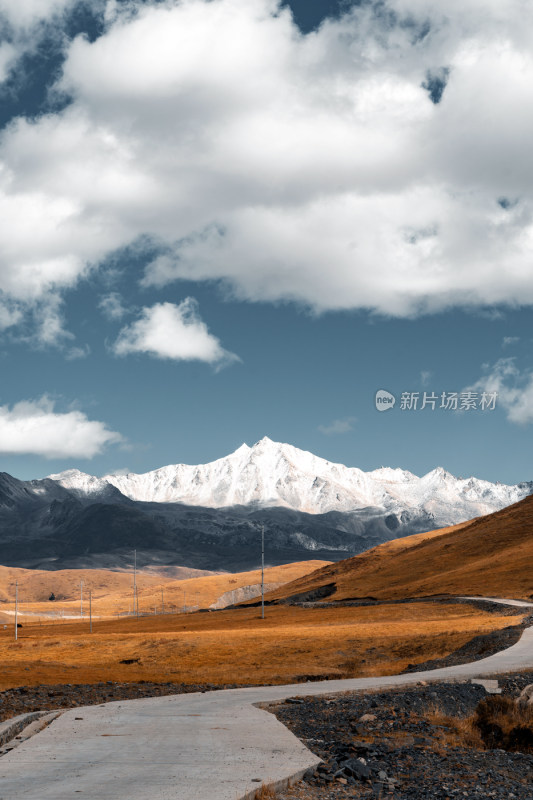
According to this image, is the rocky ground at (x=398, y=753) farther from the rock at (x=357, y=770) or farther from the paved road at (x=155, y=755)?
the paved road at (x=155, y=755)

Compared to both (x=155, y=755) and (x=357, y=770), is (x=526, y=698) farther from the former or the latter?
(x=155, y=755)

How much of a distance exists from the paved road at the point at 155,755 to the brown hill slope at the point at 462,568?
93572 millimetres

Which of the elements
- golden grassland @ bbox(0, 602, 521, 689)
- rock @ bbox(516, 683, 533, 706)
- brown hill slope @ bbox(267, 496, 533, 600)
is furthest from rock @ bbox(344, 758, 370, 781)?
brown hill slope @ bbox(267, 496, 533, 600)

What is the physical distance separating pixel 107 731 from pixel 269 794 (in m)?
8.02

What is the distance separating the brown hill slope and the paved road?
93.6m

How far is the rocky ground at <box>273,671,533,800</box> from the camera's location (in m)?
15.1

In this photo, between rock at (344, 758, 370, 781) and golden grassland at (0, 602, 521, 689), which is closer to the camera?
Result: rock at (344, 758, 370, 781)

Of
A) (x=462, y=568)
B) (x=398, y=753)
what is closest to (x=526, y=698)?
(x=398, y=753)

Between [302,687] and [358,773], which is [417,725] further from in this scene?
[302,687]

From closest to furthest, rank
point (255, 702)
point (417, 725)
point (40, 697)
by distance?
point (417, 725)
point (255, 702)
point (40, 697)

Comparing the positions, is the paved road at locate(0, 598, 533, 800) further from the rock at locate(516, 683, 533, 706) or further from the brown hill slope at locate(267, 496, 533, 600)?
the brown hill slope at locate(267, 496, 533, 600)

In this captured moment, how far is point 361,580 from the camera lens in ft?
550

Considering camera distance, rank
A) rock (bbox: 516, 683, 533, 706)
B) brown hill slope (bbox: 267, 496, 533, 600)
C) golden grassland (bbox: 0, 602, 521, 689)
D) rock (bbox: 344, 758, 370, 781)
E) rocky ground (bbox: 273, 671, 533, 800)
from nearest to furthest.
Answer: rocky ground (bbox: 273, 671, 533, 800)
rock (bbox: 344, 758, 370, 781)
rock (bbox: 516, 683, 533, 706)
golden grassland (bbox: 0, 602, 521, 689)
brown hill slope (bbox: 267, 496, 533, 600)

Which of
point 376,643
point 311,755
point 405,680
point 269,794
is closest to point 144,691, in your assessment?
point 405,680
